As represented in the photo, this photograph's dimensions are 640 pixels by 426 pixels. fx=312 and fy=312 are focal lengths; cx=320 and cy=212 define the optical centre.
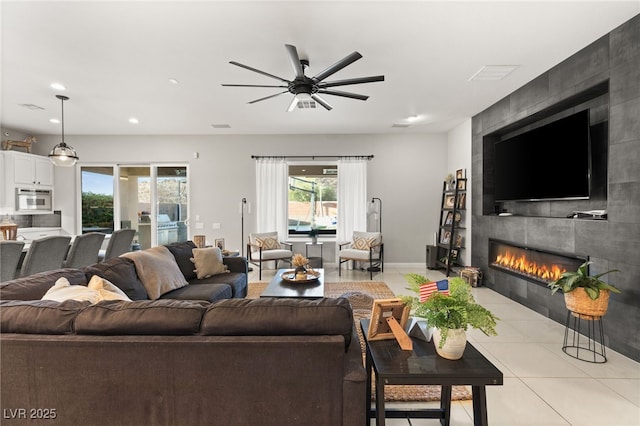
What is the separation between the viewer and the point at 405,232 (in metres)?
6.57

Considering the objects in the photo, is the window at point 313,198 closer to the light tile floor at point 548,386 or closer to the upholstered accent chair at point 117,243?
the upholstered accent chair at point 117,243

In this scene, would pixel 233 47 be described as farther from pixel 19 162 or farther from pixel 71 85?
pixel 19 162

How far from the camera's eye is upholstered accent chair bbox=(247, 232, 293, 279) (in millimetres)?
5719

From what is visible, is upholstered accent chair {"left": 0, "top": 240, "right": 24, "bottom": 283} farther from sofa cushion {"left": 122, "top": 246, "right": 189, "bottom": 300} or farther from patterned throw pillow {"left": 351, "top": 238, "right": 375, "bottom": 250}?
patterned throw pillow {"left": 351, "top": 238, "right": 375, "bottom": 250}

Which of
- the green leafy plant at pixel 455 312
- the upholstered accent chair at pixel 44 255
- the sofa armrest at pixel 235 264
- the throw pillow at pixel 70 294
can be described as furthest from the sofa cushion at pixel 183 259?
the green leafy plant at pixel 455 312

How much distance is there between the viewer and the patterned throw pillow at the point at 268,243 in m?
5.92

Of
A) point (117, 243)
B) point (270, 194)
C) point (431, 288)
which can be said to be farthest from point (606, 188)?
point (117, 243)

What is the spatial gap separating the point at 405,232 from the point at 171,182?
5093 millimetres

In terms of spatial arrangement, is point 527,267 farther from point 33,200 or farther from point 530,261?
point 33,200

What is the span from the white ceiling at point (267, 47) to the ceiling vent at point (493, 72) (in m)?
0.09

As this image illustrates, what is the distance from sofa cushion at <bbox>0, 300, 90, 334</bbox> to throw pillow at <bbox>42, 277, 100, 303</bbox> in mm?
293

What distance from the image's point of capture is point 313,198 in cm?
679

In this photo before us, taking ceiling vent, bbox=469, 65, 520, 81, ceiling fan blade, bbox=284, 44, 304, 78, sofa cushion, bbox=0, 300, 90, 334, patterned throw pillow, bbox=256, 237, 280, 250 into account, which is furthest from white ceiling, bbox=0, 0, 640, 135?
patterned throw pillow, bbox=256, 237, 280, 250

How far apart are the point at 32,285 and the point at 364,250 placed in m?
4.85
